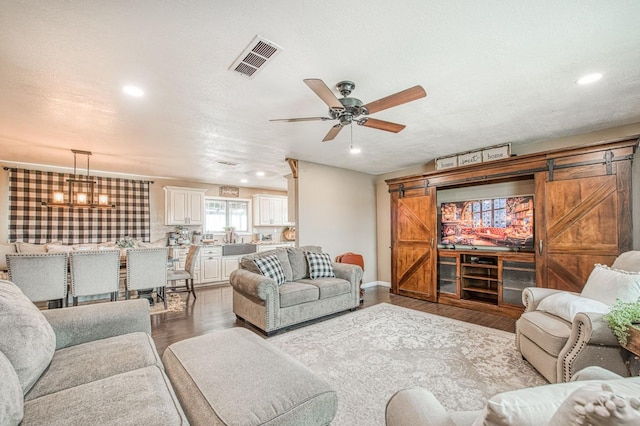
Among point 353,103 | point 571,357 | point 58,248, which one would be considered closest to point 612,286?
point 571,357

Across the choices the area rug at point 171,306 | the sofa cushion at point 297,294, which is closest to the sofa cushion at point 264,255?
the sofa cushion at point 297,294

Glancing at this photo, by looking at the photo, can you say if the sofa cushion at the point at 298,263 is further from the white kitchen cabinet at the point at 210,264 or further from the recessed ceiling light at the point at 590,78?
the recessed ceiling light at the point at 590,78

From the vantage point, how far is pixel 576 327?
1.97 m

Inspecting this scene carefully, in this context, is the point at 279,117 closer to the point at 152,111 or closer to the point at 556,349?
the point at 152,111

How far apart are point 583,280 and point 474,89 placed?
2726mm

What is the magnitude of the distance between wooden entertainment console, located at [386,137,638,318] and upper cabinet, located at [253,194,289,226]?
376cm

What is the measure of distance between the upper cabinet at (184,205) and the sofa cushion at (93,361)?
518 cm

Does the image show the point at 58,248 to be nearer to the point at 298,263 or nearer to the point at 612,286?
the point at 298,263

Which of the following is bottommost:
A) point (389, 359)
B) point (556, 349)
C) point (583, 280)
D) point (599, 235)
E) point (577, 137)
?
point (389, 359)

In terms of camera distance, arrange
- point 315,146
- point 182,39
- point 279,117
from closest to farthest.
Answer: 1. point 182,39
2. point 279,117
3. point 315,146

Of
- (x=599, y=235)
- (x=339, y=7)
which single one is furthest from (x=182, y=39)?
(x=599, y=235)

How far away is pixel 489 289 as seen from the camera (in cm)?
436

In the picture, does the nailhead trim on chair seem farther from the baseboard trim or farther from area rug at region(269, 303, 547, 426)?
the baseboard trim

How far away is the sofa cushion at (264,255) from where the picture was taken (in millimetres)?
3820
